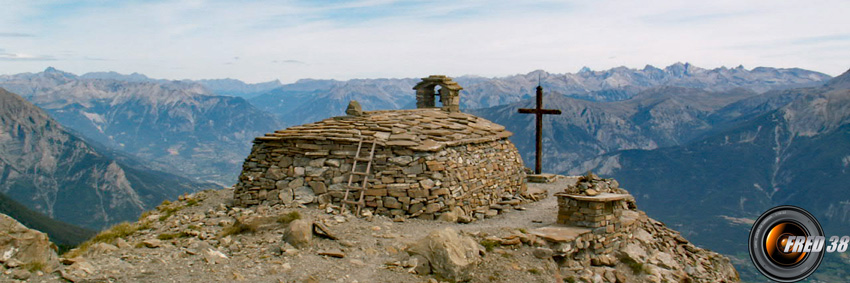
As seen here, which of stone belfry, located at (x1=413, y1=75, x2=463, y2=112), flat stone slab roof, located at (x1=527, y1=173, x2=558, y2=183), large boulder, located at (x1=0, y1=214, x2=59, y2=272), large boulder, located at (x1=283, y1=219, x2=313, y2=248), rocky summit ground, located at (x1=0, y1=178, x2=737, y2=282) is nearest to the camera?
large boulder, located at (x1=0, y1=214, x2=59, y2=272)

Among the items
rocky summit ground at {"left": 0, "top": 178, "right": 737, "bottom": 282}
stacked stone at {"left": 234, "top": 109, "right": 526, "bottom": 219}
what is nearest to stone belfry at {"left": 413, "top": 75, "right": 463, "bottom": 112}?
stacked stone at {"left": 234, "top": 109, "right": 526, "bottom": 219}

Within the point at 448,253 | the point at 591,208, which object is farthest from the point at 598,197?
the point at 448,253

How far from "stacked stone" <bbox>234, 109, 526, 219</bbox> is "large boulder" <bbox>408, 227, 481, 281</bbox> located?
14.1 ft

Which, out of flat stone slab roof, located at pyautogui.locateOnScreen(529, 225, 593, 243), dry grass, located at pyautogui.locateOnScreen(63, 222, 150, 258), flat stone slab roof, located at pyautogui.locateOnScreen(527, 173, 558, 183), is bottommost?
flat stone slab roof, located at pyautogui.locateOnScreen(527, 173, 558, 183)

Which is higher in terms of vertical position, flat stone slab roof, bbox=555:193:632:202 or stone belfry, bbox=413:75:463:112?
stone belfry, bbox=413:75:463:112

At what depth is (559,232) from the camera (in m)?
19.6

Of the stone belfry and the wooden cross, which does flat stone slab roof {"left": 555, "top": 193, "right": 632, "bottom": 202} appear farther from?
the wooden cross

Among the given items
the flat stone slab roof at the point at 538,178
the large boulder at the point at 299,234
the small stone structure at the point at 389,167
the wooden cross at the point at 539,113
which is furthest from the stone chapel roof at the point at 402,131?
the wooden cross at the point at 539,113

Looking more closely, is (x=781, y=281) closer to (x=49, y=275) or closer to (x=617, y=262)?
(x=617, y=262)

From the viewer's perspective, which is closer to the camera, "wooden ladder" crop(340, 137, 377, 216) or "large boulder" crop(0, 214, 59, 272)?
Result: "large boulder" crop(0, 214, 59, 272)

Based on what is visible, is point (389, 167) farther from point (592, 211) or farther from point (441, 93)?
point (441, 93)

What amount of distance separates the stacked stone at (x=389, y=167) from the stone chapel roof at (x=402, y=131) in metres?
0.04

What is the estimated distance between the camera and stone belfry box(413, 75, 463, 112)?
30.6 metres

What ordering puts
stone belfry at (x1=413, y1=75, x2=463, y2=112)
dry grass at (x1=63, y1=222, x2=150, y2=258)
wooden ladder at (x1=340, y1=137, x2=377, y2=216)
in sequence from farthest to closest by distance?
1. stone belfry at (x1=413, y1=75, x2=463, y2=112)
2. wooden ladder at (x1=340, y1=137, x2=377, y2=216)
3. dry grass at (x1=63, y1=222, x2=150, y2=258)
